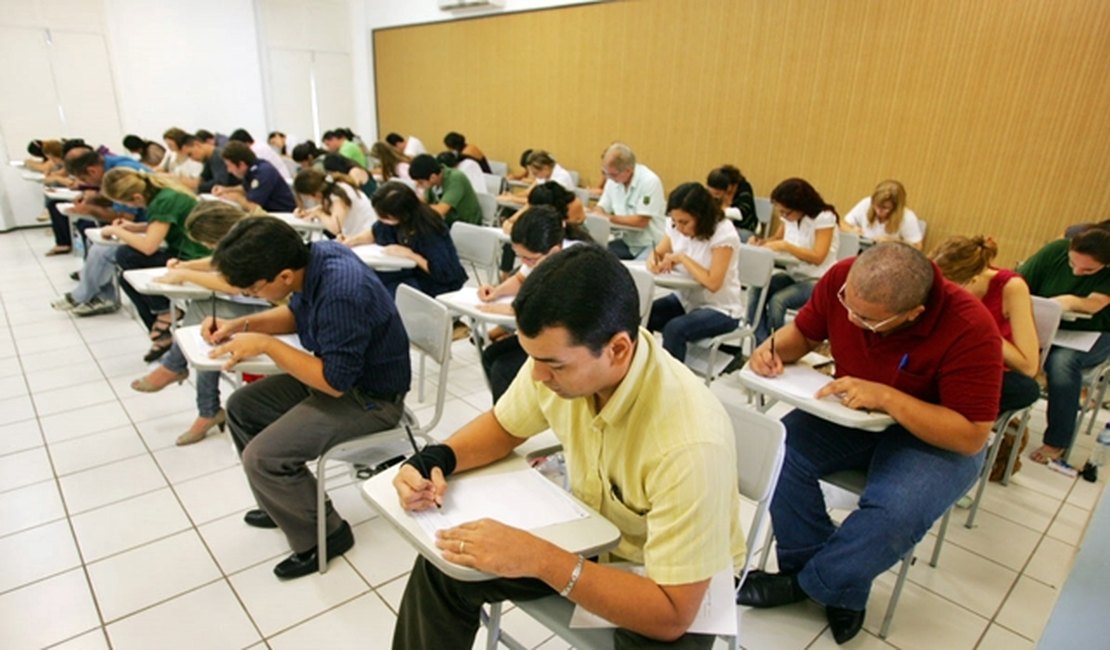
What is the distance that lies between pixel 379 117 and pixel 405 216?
7.29 meters

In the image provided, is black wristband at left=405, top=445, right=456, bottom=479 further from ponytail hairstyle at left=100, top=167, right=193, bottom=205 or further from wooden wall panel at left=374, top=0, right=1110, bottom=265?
wooden wall panel at left=374, top=0, right=1110, bottom=265

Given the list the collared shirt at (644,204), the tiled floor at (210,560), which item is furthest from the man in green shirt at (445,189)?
the tiled floor at (210,560)

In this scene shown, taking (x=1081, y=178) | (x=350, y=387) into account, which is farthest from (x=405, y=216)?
(x=1081, y=178)

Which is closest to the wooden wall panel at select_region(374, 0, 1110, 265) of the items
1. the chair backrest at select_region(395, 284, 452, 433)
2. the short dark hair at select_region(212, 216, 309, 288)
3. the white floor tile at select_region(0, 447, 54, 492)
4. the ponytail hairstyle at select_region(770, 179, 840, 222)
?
the ponytail hairstyle at select_region(770, 179, 840, 222)

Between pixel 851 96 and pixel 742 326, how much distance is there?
8.84 ft

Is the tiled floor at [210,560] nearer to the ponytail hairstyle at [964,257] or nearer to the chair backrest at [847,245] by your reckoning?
the ponytail hairstyle at [964,257]

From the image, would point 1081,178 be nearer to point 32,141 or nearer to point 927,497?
point 927,497

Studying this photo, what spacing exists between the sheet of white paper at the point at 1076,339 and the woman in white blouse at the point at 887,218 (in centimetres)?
142

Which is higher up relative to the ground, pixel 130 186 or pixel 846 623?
pixel 130 186

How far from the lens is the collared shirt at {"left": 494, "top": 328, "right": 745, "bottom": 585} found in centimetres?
105

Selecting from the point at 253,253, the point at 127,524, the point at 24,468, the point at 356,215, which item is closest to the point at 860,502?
the point at 253,253

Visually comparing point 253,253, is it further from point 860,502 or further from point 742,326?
point 742,326

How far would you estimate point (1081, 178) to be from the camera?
3.96 m

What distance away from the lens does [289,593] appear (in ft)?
6.78
